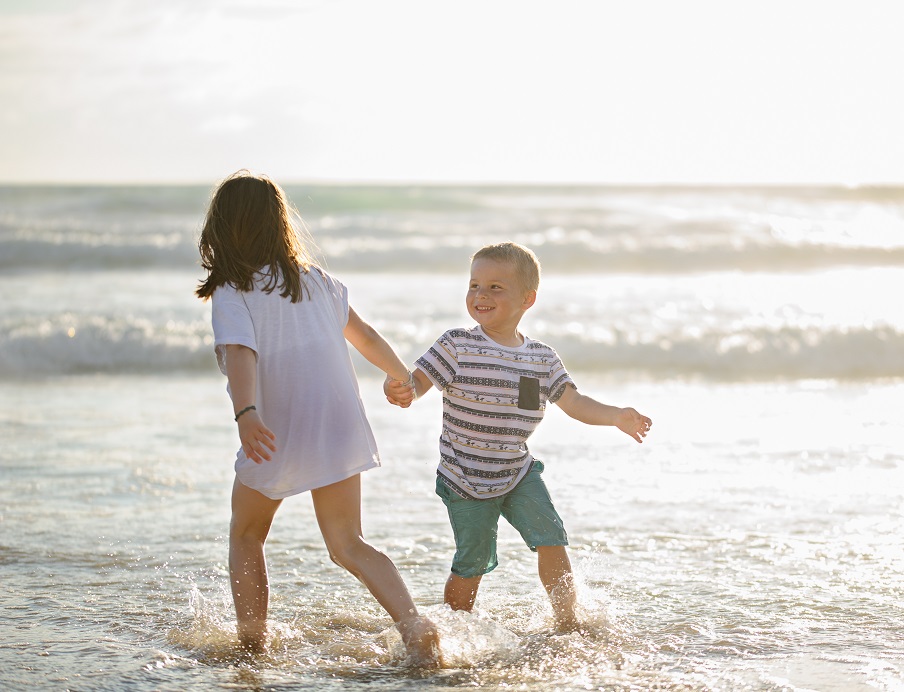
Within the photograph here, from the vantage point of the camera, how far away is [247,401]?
2.95 metres

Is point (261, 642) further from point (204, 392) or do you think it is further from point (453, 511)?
point (204, 392)

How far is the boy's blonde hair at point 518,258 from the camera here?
3.50 meters

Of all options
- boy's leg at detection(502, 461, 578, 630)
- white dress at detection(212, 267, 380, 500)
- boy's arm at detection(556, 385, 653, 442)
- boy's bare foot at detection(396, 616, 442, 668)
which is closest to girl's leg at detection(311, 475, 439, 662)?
boy's bare foot at detection(396, 616, 442, 668)

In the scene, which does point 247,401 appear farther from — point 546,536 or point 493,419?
point 546,536

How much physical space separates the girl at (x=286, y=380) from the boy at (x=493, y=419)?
14.1 inches

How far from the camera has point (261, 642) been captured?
334 centimetres

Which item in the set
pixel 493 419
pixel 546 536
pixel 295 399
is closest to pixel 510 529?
pixel 546 536

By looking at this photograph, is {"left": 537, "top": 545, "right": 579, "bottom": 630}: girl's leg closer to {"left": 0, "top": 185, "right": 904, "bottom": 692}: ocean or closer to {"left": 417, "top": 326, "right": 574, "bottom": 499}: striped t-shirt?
{"left": 0, "top": 185, "right": 904, "bottom": 692}: ocean

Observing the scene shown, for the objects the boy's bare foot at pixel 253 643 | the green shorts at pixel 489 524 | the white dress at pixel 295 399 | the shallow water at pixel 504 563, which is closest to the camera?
the white dress at pixel 295 399

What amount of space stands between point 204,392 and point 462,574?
209 inches

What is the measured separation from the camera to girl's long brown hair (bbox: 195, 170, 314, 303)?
3158 mm

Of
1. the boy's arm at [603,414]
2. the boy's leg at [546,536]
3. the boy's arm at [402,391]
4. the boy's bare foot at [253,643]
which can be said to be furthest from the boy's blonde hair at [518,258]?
the boy's bare foot at [253,643]

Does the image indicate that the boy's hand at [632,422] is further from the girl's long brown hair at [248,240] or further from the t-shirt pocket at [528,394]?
the girl's long brown hair at [248,240]

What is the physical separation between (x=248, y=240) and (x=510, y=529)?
2.26m
